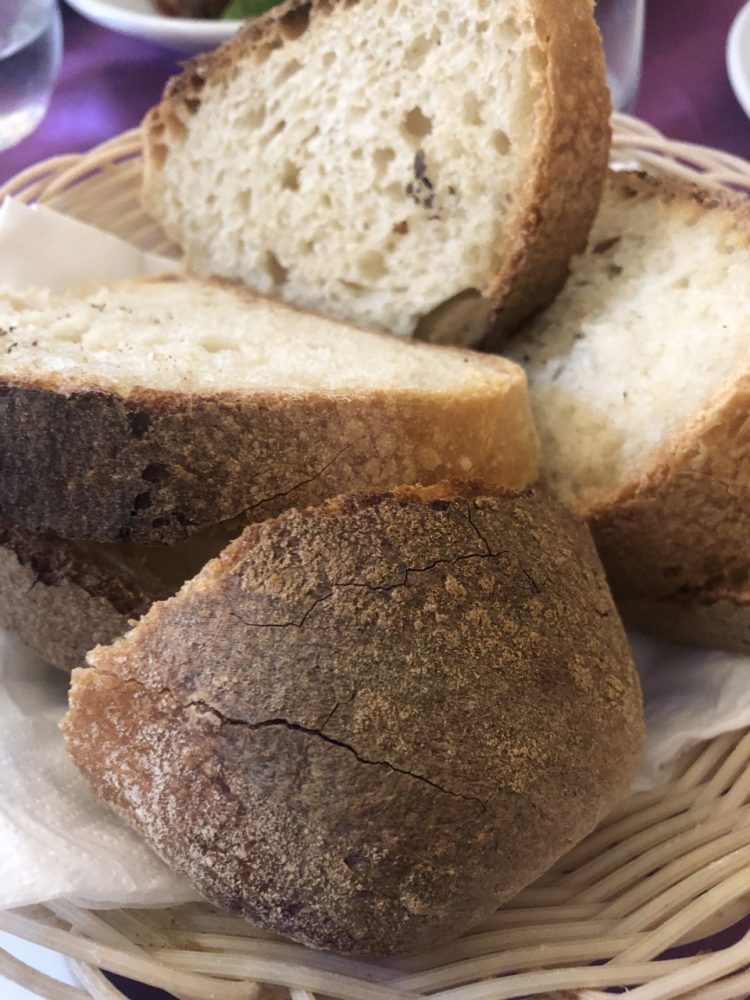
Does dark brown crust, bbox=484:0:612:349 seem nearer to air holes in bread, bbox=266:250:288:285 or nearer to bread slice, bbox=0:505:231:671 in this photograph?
air holes in bread, bbox=266:250:288:285

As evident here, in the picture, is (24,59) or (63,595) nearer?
(63,595)

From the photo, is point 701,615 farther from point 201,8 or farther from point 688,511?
point 201,8

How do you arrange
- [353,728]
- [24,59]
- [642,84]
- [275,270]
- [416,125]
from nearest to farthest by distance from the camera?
[353,728] → [416,125] → [275,270] → [24,59] → [642,84]

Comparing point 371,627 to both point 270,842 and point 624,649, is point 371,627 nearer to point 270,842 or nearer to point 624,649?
point 270,842

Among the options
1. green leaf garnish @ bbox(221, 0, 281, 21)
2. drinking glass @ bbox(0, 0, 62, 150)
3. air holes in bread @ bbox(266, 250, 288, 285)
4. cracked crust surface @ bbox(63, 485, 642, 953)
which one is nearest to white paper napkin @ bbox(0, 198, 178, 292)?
air holes in bread @ bbox(266, 250, 288, 285)

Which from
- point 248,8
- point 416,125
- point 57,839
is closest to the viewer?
point 57,839

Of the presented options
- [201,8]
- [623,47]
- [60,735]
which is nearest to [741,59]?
[623,47]
